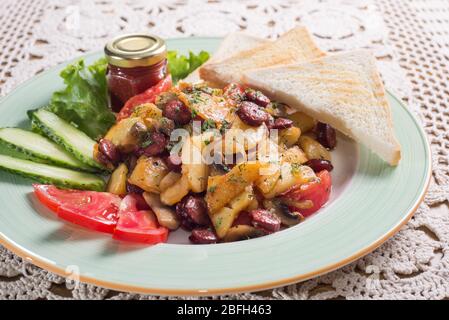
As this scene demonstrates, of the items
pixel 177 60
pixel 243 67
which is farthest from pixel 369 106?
pixel 177 60

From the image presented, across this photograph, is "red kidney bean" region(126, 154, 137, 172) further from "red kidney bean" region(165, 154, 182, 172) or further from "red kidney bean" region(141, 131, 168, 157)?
"red kidney bean" region(165, 154, 182, 172)

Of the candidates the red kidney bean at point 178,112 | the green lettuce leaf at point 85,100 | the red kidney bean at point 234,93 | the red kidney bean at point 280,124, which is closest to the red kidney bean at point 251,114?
the red kidney bean at point 280,124

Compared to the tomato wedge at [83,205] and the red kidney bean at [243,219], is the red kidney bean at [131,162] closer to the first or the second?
the tomato wedge at [83,205]

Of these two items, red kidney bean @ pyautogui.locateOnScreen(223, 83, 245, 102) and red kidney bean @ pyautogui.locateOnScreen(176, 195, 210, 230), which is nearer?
red kidney bean @ pyautogui.locateOnScreen(176, 195, 210, 230)

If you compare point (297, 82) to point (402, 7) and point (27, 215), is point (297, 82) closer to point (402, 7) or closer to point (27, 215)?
point (27, 215)

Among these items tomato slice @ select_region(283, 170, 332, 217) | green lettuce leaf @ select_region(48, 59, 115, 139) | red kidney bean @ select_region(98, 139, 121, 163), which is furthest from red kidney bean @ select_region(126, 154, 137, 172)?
tomato slice @ select_region(283, 170, 332, 217)

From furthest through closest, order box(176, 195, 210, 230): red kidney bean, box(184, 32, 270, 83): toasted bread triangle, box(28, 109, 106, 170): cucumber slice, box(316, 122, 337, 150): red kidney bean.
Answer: box(184, 32, 270, 83): toasted bread triangle → box(316, 122, 337, 150): red kidney bean → box(28, 109, 106, 170): cucumber slice → box(176, 195, 210, 230): red kidney bean
